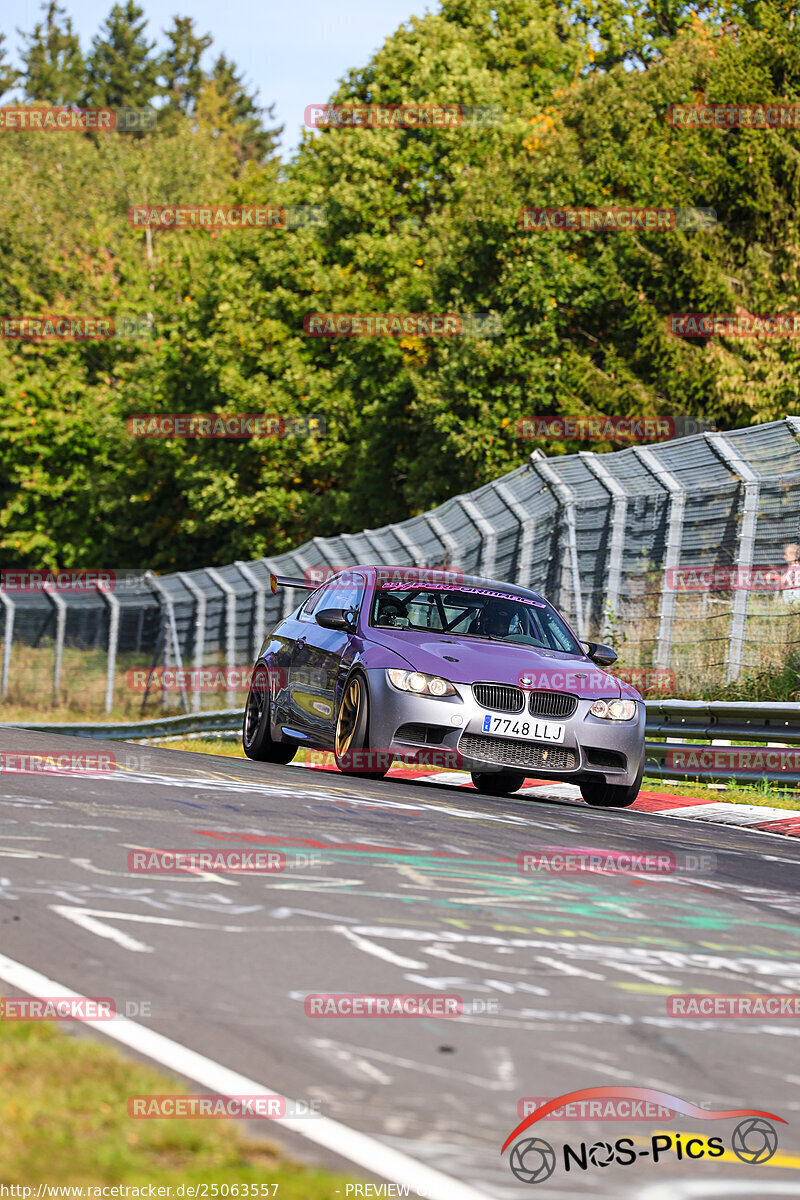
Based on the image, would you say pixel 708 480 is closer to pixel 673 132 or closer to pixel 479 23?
pixel 673 132

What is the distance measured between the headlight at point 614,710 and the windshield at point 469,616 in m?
0.90

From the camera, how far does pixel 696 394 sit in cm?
3334

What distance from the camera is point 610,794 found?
11.7 m

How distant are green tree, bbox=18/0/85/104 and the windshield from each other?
90082 mm

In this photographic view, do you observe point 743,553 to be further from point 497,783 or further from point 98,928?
point 98,928

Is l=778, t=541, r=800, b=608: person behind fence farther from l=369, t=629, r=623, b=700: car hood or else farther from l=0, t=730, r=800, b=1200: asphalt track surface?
l=0, t=730, r=800, b=1200: asphalt track surface

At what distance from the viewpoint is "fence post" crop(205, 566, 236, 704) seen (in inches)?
1101

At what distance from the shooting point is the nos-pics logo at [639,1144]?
3.65 meters

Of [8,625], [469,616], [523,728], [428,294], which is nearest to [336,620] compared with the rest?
[469,616]

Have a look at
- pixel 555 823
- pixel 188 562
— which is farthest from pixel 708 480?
pixel 188 562

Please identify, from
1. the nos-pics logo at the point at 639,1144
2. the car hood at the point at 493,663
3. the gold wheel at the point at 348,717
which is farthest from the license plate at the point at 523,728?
the nos-pics logo at the point at 639,1144

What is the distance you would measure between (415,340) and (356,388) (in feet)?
8.29

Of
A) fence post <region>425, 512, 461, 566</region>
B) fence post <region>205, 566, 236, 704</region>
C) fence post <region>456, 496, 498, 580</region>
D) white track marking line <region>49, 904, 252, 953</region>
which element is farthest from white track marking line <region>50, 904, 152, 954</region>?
fence post <region>205, 566, 236, 704</region>

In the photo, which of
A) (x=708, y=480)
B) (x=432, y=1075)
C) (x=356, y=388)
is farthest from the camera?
(x=356, y=388)
